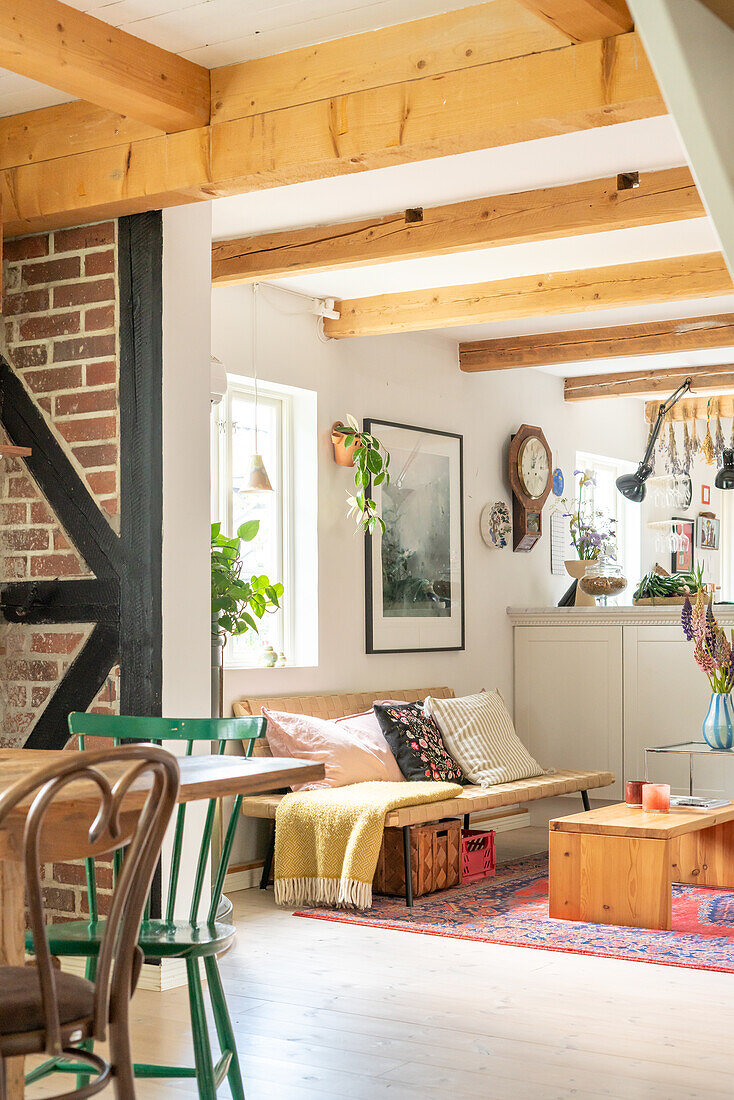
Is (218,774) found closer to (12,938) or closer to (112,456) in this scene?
(12,938)

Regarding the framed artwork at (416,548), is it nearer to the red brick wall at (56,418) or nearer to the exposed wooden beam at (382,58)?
the red brick wall at (56,418)

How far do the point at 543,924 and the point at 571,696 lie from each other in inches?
101

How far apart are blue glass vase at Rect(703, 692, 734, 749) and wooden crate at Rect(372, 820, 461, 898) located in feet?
3.99

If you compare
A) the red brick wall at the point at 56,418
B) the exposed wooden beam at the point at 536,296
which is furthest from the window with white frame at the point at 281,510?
the red brick wall at the point at 56,418

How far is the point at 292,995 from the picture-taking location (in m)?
3.56

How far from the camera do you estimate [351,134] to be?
10.2ft

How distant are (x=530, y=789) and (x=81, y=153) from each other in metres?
3.51

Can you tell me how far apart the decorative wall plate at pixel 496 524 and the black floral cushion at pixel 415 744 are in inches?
63.6

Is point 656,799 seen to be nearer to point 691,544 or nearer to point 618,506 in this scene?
point 618,506

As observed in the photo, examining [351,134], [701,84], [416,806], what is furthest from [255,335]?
[701,84]

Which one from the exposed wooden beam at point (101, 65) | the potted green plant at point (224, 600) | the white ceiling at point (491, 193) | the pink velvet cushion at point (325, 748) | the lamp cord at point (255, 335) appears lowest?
the pink velvet cushion at point (325, 748)

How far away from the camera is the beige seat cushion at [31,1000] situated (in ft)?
5.27

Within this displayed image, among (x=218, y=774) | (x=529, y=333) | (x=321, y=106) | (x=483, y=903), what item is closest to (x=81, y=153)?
(x=321, y=106)

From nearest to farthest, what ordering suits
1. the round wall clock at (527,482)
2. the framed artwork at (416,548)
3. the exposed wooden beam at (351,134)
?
the exposed wooden beam at (351,134) < the framed artwork at (416,548) < the round wall clock at (527,482)
